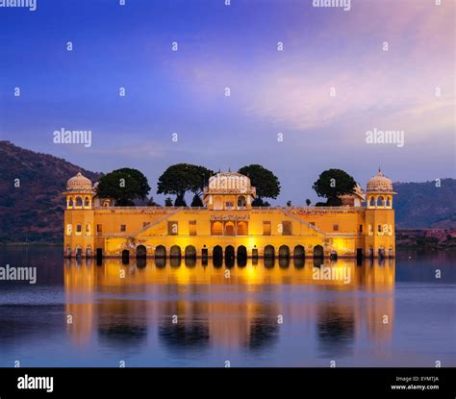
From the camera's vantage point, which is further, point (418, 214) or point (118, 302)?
point (418, 214)

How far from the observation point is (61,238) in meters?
126

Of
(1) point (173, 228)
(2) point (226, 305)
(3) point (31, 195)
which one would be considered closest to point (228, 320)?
(2) point (226, 305)

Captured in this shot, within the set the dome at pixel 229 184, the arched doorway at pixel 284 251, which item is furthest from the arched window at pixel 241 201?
the arched doorway at pixel 284 251

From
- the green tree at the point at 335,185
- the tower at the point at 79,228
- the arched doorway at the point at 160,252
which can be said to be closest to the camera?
the tower at the point at 79,228

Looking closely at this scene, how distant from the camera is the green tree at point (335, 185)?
258 ft

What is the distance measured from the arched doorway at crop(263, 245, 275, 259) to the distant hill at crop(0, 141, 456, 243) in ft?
188

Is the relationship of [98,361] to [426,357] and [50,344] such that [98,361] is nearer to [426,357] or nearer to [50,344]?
[50,344]

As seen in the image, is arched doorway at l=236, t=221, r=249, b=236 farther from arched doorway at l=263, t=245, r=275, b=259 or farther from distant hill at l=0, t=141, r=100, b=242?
distant hill at l=0, t=141, r=100, b=242

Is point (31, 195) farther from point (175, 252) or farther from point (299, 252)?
point (299, 252)

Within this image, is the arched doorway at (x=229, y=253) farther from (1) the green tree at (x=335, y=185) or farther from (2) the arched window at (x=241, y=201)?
(1) the green tree at (x=335, y=185)

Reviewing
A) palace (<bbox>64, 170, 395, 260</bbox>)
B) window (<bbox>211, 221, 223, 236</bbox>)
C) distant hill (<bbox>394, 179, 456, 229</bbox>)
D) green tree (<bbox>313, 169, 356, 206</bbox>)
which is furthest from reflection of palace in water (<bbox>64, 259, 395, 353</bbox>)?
distant hill (<bbox>394, 179, 456, 229</bbox>)

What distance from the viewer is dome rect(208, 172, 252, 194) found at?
230 ft
